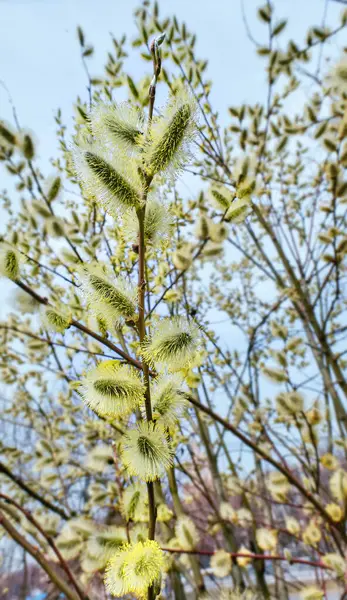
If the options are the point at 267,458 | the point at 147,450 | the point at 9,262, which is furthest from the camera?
the point at 267,458

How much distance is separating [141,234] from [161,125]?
166 millimetres

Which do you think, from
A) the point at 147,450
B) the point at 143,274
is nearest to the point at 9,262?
the point at 143,274

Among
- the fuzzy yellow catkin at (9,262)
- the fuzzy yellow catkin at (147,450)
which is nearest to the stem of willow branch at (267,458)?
the fuzzy yellow catkin at (147,450)

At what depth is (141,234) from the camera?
0.58 meters

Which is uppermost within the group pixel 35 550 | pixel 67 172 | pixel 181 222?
pixel 67 172

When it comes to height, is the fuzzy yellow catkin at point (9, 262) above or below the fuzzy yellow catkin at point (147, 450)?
above

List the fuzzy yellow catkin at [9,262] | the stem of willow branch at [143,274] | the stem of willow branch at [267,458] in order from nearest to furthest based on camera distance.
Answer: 1. the stem of willow branch at [143,274]
2. the fuzzy yellow catkin at [9,262]
3. the stem of willow branch at [267,458]

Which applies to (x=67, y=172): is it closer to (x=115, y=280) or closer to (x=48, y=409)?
(x=115, y=280)

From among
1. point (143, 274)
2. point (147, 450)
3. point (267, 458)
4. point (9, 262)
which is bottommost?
point (147, 450)

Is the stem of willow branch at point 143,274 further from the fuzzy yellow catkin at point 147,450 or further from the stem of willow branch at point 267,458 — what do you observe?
the stem of willow branch at point 267,458

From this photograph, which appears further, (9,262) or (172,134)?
(9,262)

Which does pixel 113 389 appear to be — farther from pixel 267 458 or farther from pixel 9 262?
pixel 267 458

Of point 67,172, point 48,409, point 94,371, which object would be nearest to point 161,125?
point 94,371

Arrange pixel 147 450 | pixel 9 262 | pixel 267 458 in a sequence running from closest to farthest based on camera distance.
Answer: pixel 147 450 < pixel 9 262 < pixel 267 458
